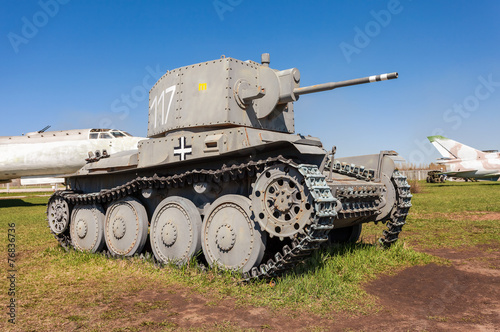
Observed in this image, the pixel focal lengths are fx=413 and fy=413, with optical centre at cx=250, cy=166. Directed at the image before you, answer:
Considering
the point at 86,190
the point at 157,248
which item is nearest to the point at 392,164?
the point at 157,248

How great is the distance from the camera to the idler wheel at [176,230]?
23.8 ft

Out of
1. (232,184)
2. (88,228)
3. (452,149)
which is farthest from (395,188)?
(452,149)

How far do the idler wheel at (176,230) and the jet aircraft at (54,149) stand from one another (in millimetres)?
11394

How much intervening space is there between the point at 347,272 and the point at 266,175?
2160mm

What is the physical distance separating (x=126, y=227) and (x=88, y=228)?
4.61 ft

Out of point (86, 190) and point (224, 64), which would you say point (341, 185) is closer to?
point (224, 64)

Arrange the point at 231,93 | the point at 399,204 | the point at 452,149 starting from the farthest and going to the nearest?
the point at 452,149, the point at 399,204, the point at 231,93

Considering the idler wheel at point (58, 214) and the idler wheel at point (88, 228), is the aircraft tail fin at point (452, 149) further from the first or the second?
the idler wheel at point (58, 214)

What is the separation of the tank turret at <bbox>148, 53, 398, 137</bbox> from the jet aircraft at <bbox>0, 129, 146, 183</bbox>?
10.9m

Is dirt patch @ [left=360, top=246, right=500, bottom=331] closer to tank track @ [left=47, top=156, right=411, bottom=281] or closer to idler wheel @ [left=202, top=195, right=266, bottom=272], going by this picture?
tank track @ [left=47, top=156, right=411, bottom=281]

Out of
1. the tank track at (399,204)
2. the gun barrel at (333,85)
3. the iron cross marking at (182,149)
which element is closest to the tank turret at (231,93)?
the gun barrel at (333,85)

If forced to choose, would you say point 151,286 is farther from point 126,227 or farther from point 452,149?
point 452,149

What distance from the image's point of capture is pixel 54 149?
19641 millimetres

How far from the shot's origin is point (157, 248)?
25.8 feet
